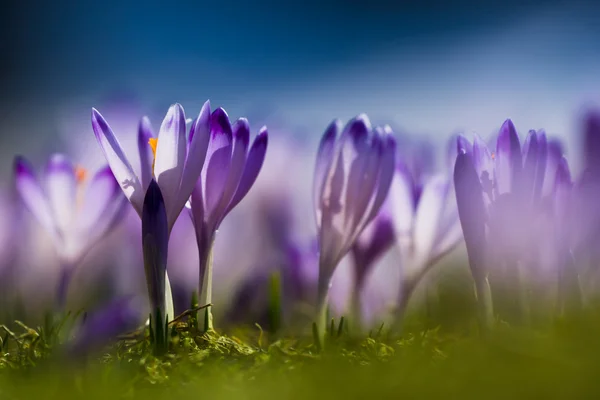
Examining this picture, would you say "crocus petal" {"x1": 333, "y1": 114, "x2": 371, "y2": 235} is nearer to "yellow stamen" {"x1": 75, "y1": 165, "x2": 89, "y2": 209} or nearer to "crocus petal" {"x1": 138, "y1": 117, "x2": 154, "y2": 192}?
"crocus petal" {"x1": 138, "y1": 117, "x2": 154, "y2": 192}

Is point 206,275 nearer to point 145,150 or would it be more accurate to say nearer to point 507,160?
point 145,150

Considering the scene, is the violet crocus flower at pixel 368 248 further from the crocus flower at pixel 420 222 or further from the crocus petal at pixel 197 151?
the crocus petal at pixel 197 151

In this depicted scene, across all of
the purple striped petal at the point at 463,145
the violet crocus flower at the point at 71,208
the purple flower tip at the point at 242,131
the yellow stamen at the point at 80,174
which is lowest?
the violet crocus flower at the point at 71,208

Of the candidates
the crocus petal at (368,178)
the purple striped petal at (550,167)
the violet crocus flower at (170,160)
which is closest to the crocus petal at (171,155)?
the violet crocus flower at (170,160)

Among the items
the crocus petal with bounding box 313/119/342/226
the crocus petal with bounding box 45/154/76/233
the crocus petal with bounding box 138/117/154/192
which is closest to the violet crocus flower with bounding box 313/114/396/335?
the crocus petal with bounding box 313/119/342/226

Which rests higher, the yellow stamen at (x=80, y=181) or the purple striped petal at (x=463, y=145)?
the purple striped petal at (x=463, y=145)

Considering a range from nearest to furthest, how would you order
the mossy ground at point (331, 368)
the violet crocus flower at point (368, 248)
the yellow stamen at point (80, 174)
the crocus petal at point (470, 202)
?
the mossy ground at point (331, 368), the crocus petal at point (470, 202), the violet crocus flower at point (368, 248), the yellow stamen at point (80, 174)

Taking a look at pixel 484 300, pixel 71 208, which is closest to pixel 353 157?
pixel 484 300
